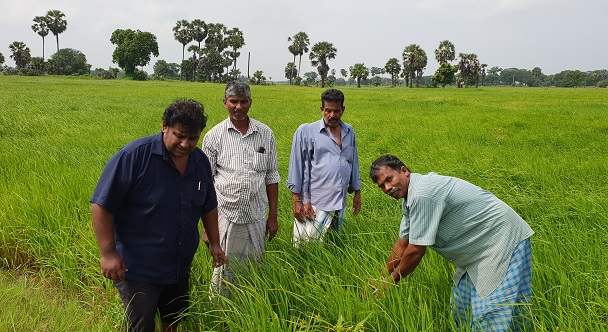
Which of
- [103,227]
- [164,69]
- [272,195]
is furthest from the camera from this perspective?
[164,69]

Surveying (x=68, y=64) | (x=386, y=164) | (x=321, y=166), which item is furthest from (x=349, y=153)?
(x=68, y=64)

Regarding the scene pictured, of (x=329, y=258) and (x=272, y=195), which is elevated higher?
(x=272, y=195)

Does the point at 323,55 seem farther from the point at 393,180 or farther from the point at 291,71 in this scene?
the point at 393,180

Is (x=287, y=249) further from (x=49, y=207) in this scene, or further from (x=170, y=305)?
(x=49, y=207)

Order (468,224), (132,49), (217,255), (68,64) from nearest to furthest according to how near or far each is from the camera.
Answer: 1. (468,224)
2. (217,255)
3. (132,49)
4. (68,64)

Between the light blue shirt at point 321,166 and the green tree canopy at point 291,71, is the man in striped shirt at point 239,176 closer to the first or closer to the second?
the light blue shirt at point 321,166

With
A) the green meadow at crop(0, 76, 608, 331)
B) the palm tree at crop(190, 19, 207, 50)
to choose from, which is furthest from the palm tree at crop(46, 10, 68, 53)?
the green meadow at crop(0, 76, 608, 331)

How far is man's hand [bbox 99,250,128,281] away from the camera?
1876 mm

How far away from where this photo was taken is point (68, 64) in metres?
67.6

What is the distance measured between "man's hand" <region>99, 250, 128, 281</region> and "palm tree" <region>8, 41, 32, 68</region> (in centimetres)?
7662

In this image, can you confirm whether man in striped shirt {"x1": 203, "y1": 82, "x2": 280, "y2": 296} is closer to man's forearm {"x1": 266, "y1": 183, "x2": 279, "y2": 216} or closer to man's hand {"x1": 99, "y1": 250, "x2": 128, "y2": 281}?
man's forearm {"x1": 266, "y1": 183, "x2": 279, "y2": 216}

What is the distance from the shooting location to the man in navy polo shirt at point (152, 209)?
1847 millimetres

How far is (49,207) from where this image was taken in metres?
3.58

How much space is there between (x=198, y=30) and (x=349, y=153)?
74.3 metres
